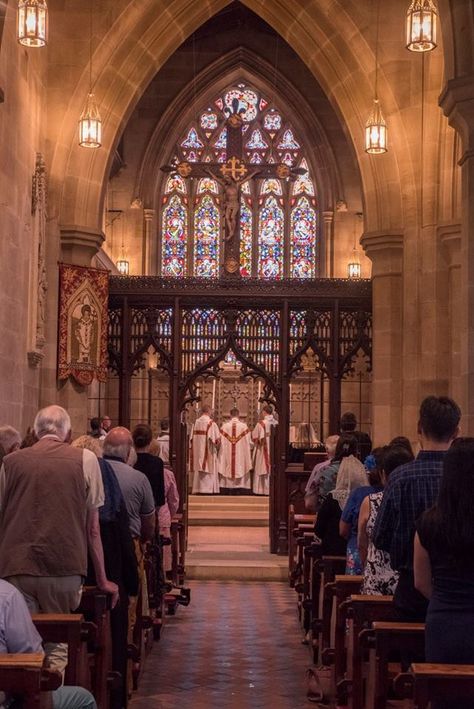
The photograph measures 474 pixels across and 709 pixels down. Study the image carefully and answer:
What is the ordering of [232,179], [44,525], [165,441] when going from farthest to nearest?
[165,441] < [232,179] < [44,525]

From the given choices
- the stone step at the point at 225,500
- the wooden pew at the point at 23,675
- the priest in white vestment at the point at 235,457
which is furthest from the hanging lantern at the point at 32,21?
the priest in white vestment at the point at 235,457

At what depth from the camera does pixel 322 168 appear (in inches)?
1014

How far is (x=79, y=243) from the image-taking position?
1614cm

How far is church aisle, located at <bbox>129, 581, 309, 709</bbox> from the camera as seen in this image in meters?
7.80

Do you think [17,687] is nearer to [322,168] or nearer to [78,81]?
[78,81]

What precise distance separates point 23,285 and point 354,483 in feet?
22.4

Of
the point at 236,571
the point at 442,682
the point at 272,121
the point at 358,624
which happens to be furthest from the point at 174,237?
the point at 442,682

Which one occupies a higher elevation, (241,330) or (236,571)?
(241,330)

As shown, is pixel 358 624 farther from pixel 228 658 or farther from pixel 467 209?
pixel 467 209

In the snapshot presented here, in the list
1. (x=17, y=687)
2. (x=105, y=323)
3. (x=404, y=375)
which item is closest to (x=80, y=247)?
(x=105, y=323)

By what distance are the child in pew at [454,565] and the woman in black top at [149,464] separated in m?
5.00

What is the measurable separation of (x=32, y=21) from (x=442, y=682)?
31.2 feet

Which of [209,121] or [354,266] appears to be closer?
[354,266]

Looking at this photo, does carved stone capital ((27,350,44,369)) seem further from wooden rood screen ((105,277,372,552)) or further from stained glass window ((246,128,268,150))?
stained glass window ((246,128,268,150))
